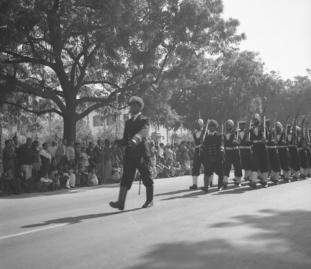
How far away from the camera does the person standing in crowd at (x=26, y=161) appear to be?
15742 millimetres

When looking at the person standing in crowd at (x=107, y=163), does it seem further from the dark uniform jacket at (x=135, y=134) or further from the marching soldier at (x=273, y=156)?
the dark uniform jacket at (x=135, y=134)

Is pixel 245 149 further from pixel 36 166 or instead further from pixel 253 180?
pixel 36 166

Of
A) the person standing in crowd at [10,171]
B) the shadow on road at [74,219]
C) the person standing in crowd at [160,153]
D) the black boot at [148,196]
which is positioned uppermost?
the person standing in crowd at [160,153]

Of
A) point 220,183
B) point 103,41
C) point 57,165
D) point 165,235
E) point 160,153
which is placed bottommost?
point 165,235

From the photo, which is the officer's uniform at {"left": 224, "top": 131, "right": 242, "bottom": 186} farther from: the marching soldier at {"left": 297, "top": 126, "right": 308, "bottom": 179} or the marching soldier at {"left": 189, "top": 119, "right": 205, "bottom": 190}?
the marching soldier at {"left": 297, "top": 126, "right": 308, "bottom": 179}

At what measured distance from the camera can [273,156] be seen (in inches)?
603

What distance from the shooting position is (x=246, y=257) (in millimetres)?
5289

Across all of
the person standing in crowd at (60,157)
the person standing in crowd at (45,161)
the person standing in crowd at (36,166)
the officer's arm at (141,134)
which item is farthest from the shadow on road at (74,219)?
the person standing in crowd at (60,157)

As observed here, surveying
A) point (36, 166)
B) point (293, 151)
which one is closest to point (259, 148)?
point (293, 151)

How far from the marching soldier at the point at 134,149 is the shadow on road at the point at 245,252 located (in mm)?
2537

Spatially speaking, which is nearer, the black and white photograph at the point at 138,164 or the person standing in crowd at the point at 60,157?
the black and white photograph at the point at 138,164

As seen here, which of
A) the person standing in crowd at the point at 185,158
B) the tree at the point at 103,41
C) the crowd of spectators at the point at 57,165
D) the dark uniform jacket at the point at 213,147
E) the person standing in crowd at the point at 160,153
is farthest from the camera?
the person standing in crowd at the point at 185,158

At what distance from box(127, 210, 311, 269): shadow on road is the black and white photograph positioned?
0.9 inches

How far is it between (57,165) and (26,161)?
4.73 feet
